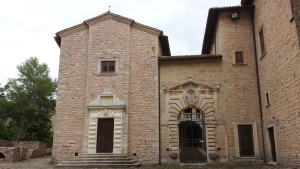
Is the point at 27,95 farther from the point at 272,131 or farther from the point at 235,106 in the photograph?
the point at 272,131

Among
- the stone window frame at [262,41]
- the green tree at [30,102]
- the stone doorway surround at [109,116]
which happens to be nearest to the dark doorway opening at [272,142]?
the stone window frame at [262,41]

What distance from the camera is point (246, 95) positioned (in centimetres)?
1346

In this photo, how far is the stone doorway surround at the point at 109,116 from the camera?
13516 mm

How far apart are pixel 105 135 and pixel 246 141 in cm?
716

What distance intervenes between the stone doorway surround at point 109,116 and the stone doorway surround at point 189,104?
7.81 feet

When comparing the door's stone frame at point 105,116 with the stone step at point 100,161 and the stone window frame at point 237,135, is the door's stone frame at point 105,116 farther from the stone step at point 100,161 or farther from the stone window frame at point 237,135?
the stone window frame at point 237,135

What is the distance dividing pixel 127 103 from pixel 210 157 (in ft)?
16.4

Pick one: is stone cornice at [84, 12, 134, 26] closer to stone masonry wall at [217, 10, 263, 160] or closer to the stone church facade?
the stone church facade

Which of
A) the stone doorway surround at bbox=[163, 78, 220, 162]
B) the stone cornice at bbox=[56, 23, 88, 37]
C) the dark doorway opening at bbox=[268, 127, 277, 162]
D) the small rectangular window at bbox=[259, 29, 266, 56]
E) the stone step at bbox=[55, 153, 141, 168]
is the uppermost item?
the stone cornice at bbox=[56, 23, 88, 37]

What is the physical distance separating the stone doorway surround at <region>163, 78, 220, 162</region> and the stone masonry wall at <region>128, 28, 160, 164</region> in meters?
0.74

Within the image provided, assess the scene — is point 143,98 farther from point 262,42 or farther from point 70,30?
point 262,42

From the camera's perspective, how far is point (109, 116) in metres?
14.0

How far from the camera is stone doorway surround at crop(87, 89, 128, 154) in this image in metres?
13.5

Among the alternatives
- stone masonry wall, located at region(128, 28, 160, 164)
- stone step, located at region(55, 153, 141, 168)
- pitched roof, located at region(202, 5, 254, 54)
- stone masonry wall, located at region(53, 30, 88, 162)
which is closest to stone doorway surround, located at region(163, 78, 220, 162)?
stone masonry wall, located at region(128, 28, 160, 164)
